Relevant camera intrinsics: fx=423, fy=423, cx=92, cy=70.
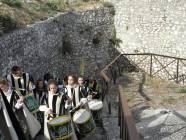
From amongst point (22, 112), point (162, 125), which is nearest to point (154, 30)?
point (162, 125)

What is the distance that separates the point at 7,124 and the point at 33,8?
27.1 feet

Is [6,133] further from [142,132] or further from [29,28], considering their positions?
[29,28]

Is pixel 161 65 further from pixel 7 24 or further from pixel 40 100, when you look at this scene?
pixel 40 100

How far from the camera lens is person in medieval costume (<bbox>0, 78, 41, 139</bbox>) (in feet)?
24.5

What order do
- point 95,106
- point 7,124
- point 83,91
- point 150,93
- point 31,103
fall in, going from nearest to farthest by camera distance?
point 7,124 → point 31,103 → point 83,91 → point 95,106 → point 150,93

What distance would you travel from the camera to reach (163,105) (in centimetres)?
1138

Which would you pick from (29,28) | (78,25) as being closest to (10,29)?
(29,28)

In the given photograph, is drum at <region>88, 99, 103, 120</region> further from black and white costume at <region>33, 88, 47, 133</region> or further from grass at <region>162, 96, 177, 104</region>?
grass at <region>162, 96, 177, 104</region>

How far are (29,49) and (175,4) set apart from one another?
5397 millimetres

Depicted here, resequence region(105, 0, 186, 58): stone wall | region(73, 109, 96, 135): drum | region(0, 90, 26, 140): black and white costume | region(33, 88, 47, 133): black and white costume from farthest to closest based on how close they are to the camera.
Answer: region(105, 0, 186, 58): stone wall < region(73, 109, 96, 135): drum < region(33, 88, 47, 133): black and white costume < region(0, 90, 26, 140): black and white costume

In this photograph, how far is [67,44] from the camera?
1493cm

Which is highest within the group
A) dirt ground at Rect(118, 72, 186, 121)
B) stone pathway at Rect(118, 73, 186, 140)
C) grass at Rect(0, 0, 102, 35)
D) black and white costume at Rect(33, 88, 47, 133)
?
grass at Rect(0, 0, 102, 35)

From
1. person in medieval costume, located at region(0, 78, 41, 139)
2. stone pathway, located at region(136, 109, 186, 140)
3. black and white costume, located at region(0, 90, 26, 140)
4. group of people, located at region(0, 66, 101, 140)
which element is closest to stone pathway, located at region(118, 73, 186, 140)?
stone pathway, located at region(136, 109, 186, 140)

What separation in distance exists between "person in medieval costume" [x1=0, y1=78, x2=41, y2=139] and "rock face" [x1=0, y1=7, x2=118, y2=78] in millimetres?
3766
